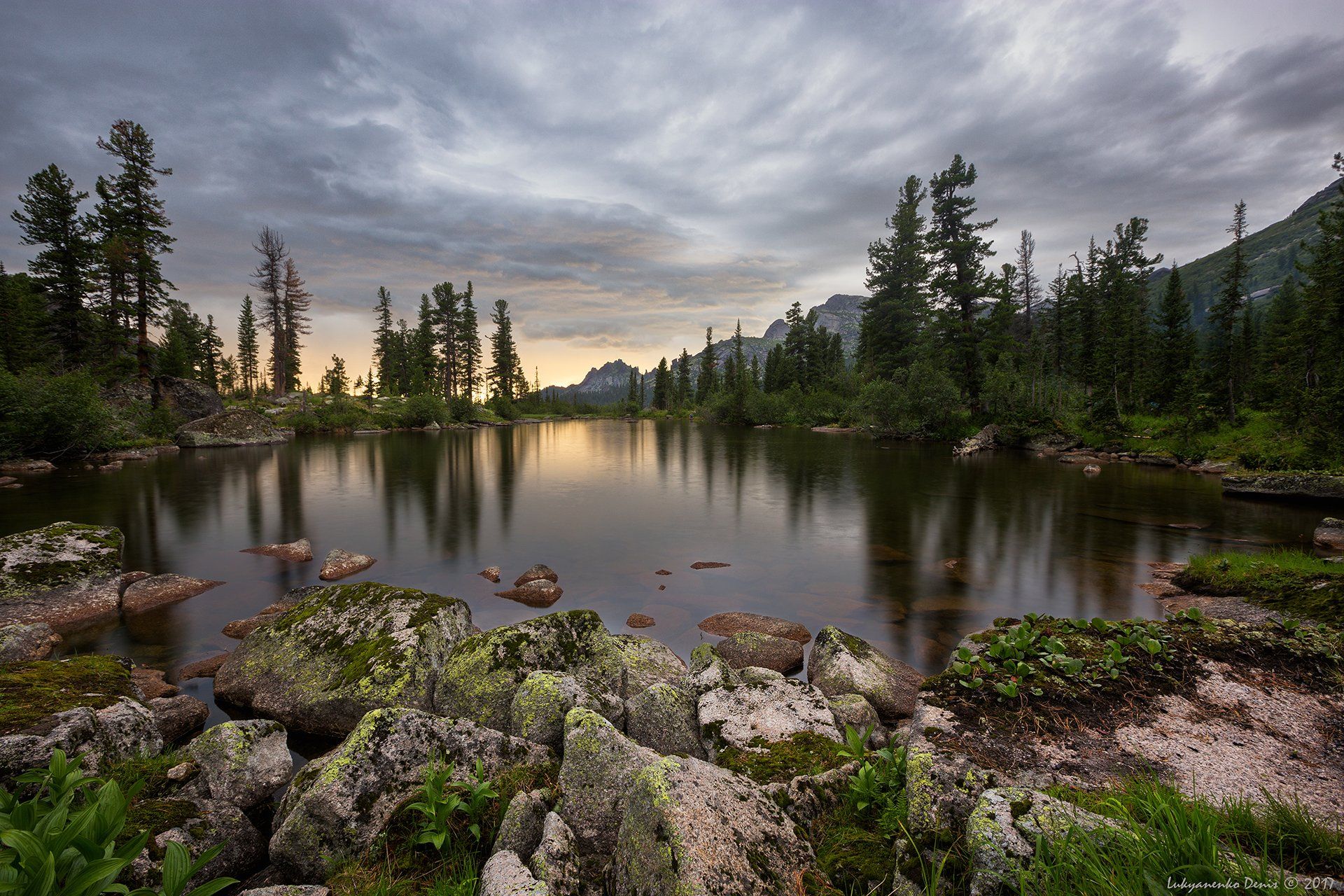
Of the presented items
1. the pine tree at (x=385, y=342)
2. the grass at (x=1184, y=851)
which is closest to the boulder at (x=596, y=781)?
the grass at (x=1184, y=851)

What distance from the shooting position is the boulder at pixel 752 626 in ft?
32.5

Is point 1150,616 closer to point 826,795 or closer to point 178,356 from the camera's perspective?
point 826,795

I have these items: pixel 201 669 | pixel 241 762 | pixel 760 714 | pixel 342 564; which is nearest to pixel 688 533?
pixel 342 564

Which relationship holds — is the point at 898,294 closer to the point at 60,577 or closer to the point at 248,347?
the point at 60,577

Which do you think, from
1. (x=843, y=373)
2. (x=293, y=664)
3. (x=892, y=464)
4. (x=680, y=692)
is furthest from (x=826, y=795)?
(x=843, y=373)

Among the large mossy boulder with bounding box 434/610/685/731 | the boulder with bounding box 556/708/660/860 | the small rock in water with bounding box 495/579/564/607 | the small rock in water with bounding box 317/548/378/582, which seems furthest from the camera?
the small rock in water with bounding box 317/548/378/582

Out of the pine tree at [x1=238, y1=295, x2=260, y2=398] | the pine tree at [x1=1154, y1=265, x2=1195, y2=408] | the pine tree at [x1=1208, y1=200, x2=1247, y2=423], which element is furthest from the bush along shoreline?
the pine tree at [x1=238, y1=295, x2=260, y2=398]

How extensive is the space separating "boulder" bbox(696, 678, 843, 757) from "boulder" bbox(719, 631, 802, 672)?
88.2 inches

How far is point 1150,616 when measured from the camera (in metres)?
10.3

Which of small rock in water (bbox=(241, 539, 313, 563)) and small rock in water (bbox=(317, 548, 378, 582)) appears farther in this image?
small rock in water (bbox=(241, 539, 313, 563))

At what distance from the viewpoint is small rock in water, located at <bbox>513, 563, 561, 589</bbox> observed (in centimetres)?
1279

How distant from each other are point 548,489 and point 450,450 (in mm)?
22365

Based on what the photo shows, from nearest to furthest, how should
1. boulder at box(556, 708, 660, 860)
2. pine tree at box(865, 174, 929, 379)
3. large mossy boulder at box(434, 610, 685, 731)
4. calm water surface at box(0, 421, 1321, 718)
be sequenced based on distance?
1. boulder at box(556, 708, 660, 860)
2. large mossy boulder at box(434, 610, 685, 731)
3. calm water surface at box(0, 421, 1321, 718)
4. pine tree at box(865, 174, 929, 379)

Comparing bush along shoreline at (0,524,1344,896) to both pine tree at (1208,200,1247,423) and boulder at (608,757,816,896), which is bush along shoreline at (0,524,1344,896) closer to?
boulder at (608,757,816,896)
